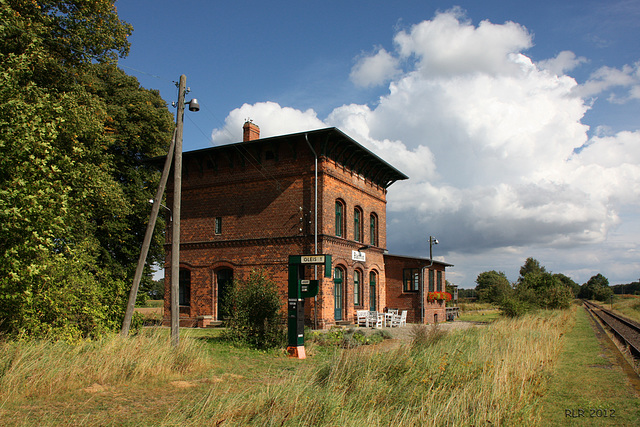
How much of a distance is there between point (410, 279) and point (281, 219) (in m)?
9.35

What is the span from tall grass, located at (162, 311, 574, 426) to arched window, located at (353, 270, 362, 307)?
13.3m

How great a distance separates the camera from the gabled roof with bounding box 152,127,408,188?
19891mm

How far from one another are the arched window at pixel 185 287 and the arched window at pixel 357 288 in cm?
830

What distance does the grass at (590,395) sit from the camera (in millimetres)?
6812

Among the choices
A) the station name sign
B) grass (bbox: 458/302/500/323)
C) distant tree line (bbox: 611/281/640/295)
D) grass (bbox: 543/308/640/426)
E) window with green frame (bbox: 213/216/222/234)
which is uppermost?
window with green frame (bbox: 213/216/222/234)

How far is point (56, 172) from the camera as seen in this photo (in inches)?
347

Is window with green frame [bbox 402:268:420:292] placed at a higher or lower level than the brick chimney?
lower

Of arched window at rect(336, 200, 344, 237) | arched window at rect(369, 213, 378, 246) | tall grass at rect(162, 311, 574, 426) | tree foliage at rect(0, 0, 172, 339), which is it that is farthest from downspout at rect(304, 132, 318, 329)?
tall grass at rect(162, 311, 574, 426)

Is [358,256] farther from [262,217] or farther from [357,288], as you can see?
[262,217]

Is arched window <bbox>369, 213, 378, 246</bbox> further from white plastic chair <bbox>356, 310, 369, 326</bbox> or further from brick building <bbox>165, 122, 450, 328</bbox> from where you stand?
white plastic chair <bbox>356, 310, 369, 326</bbox>

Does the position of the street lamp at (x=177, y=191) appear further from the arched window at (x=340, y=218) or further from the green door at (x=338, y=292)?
the arched window at (x=340, y=218)

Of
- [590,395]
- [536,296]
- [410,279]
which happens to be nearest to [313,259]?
[590,395]

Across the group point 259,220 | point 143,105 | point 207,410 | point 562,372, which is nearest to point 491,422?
point 207,410

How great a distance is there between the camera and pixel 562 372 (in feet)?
34.0
